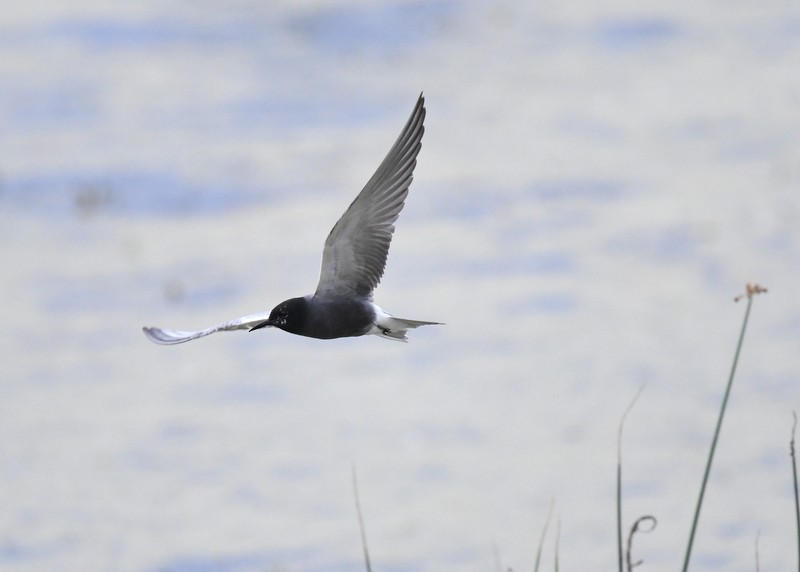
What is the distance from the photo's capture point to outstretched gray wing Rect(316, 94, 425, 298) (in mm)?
4215

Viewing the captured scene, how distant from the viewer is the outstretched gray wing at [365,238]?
4.21 m

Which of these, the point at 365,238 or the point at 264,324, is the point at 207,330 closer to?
the point at 264,324

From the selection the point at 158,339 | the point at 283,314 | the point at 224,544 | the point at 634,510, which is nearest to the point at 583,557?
the point at 634,510

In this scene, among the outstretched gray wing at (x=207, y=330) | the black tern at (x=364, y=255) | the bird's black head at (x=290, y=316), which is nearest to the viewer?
the bird's black head at (x=290, y=316)

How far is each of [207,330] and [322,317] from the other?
1.37ft

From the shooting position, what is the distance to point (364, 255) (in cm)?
428

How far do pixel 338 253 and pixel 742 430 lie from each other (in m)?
3.69

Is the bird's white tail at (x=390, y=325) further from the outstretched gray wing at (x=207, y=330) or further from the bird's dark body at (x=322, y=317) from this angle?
the outstretched gray wing at (x=207, y=330)

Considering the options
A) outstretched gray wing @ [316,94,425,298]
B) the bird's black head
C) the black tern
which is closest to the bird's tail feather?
the black tern

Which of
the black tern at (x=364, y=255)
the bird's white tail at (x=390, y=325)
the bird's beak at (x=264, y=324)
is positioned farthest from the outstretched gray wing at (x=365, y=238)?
the bird's beak at (x=264, y=324)

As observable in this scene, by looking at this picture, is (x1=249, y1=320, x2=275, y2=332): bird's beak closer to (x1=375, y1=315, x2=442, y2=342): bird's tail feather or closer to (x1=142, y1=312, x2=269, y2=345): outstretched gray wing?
(x1=142, y1=312, x2=269, y2=345): outstretched gray wing

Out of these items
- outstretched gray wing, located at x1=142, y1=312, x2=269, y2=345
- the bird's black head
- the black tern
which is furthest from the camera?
outstretched gray wing, located at x1=142, y1=312, x2=269, y2=345

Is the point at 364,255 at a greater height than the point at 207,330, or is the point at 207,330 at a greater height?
the point at 364,255

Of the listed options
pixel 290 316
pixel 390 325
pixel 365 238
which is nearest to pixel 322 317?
pixel 290 316
